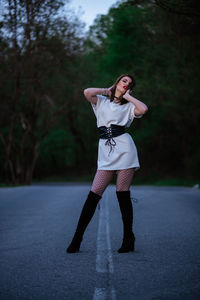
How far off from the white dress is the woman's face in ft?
0.51

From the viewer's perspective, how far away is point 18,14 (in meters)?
22.2

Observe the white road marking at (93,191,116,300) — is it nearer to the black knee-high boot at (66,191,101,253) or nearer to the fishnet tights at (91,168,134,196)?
the black knee-high boot at (66,191,101,253)

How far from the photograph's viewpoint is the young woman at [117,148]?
506 centimetres

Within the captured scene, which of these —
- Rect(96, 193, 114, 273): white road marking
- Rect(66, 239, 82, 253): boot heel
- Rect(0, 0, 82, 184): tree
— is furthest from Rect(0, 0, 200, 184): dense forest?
Rect(66, 239, 82, 253): boot heel

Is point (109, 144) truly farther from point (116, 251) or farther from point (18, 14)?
point (18, 14)

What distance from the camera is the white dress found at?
5.05 metres

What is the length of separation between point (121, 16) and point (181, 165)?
45.1 ft

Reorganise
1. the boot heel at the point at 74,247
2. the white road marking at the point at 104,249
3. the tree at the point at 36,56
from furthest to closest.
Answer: the tree at the point at 36,56
the boot heel at the point at 74,247
the white road marking at the point at 104,249

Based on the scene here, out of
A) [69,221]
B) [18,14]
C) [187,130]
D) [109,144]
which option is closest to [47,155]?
[187,130]

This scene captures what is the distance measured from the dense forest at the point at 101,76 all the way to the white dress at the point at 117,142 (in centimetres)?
1380

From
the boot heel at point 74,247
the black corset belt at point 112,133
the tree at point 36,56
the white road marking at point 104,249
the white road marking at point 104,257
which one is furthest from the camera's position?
the tree at point 36,56

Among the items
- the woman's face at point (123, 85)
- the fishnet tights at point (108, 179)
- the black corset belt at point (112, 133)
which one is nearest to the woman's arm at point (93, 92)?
the woman's face at point (123, 85)

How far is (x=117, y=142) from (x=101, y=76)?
33480 millimetres

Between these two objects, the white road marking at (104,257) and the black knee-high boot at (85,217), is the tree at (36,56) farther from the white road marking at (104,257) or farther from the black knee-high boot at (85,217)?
the black knee-high boot at (85,217)
